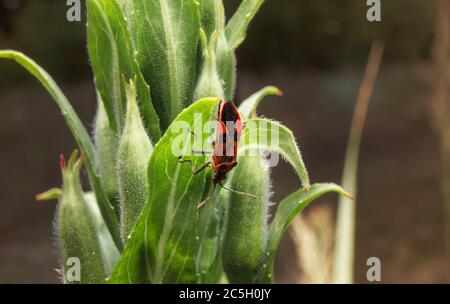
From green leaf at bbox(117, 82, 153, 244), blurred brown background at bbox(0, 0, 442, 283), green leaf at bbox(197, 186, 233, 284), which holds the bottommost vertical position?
green leaf at bbox(197, 186, 233, 284)

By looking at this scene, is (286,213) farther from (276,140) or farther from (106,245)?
(106,245)

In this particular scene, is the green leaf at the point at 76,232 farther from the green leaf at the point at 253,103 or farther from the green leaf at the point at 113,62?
the green leaf at the point at 253,103

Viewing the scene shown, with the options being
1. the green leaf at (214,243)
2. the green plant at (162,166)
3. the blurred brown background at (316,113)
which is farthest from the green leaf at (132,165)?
the blurred brown background at (316,113)

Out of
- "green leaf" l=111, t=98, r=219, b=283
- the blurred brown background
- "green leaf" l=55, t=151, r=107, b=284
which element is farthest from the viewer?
the blurred brown background

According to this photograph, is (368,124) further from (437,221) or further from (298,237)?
(298,237)

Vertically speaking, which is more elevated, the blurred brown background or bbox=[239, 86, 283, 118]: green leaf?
the blurred brown background

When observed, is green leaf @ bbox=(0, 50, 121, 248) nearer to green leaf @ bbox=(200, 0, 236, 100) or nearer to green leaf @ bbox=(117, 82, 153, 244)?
green leaf @ bbox=(117, 82, 153, 244)

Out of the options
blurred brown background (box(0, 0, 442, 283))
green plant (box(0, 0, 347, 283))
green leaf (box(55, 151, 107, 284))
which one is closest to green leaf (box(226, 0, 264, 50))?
green plant (box(0, 0, 347, 283))
